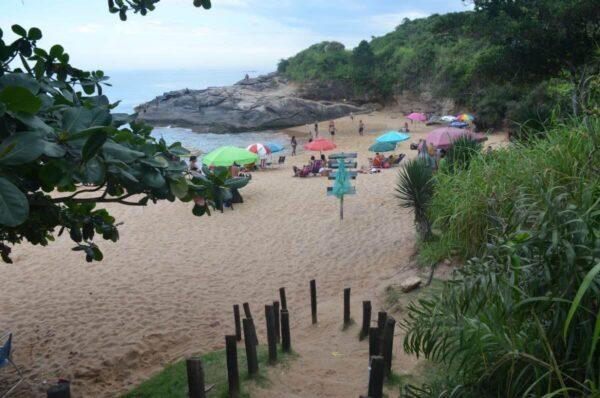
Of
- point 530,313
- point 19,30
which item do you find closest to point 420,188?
point 530,313

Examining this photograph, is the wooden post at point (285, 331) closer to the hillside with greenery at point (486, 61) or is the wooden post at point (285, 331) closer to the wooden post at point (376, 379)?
the wooden post at point (376, 379)

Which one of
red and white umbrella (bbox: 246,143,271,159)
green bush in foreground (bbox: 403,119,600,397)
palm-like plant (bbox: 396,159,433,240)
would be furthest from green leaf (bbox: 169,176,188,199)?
red and white umbrella (bbox: 246,143,271,159)

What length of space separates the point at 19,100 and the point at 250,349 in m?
3.33

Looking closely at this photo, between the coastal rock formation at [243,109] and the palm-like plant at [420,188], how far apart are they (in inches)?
1273

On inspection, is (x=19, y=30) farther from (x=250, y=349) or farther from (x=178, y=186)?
(x=250, y=349)

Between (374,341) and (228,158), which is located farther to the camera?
(228,158)

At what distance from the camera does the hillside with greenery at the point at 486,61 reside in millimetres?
10844

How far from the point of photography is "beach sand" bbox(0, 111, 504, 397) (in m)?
6.25

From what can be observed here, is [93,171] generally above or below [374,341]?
above

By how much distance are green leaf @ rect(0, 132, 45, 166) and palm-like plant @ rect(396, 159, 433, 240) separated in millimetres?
6642

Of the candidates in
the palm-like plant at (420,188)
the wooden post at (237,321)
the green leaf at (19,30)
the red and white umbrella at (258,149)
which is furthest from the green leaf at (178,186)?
the red and white umbrella at (258,149)

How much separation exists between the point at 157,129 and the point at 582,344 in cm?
4452

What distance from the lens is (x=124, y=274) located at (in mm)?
9711

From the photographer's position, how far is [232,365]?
4402mm
